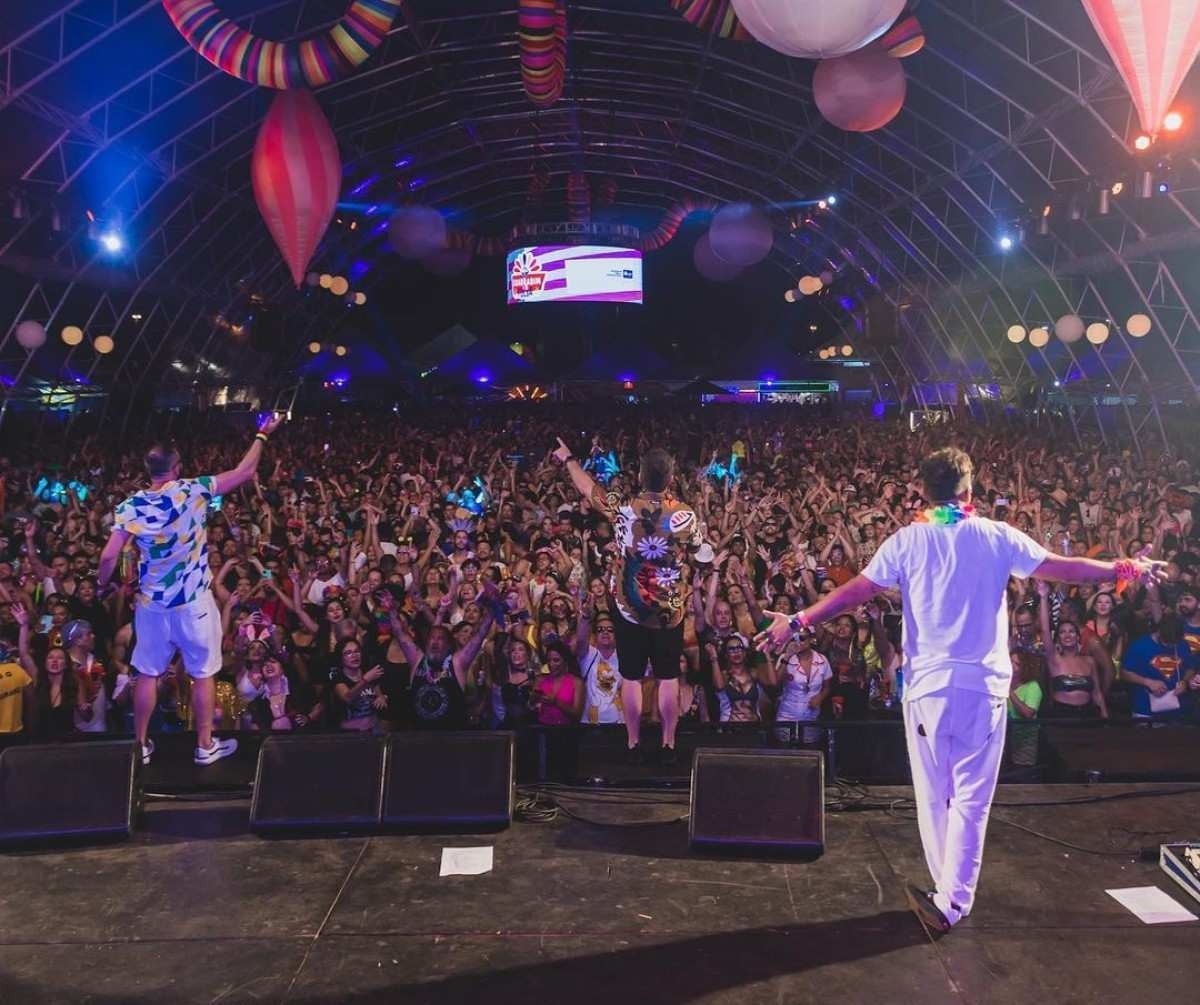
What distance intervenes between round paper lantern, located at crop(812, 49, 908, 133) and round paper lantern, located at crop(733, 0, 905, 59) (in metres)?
2.30

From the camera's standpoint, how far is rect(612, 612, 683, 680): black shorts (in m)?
4.13

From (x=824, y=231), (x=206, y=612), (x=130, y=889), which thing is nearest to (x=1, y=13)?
(x=206, y=612)

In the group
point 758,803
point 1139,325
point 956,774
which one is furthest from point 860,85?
point 1139,325

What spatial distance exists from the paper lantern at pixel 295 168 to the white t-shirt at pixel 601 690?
14.6ft

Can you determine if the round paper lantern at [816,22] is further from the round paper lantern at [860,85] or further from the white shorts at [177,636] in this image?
the white shorts at [177,636]

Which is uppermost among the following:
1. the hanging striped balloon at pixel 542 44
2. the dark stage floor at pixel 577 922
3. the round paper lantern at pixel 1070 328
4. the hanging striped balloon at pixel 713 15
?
the hanging striped balloon at pixel 542 44

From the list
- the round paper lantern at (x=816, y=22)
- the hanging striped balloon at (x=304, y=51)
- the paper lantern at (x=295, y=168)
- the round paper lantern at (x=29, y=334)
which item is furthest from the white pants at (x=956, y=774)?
the round paper lantern at (x=29, y=334)

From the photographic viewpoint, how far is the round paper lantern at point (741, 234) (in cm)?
1363

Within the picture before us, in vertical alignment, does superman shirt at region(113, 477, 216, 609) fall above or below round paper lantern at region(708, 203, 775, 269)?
below

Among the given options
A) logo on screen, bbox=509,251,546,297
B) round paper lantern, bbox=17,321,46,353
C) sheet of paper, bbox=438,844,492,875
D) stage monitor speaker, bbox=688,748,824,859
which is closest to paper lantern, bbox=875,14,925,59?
stage monitor speaker, bbox=688,748,824,859

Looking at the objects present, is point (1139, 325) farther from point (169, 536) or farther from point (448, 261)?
point (448, 261)

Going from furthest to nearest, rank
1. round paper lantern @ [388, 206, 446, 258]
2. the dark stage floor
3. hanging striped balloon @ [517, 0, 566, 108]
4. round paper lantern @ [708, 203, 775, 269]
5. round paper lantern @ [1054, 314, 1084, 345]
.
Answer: round paper lantern @ [388, 206, 446, 258]
round paper lantern @ [708, 203, 775, 269]
round paper lantern @ [1054, 314, 1084, 345]
hanging striped balloon @ [517, 0, 566, 108]
the dark stage floor

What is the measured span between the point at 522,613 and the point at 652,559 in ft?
5.85

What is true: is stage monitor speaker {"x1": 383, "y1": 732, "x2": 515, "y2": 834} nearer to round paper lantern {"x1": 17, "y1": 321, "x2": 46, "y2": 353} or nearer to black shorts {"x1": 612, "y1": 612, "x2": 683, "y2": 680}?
black shorts {"x1": 612, "y1": 612, "x2": 683, "y2": 680}
